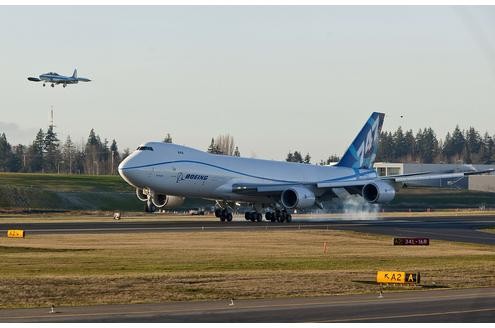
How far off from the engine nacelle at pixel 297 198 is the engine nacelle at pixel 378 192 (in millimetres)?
4744

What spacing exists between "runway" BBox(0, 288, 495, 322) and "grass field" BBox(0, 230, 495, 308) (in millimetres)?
1695

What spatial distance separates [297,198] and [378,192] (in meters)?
6.98

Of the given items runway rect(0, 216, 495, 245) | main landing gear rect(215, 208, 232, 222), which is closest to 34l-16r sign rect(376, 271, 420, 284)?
runway rect(0, 216, 495, 245)

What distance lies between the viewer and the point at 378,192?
3275 inches

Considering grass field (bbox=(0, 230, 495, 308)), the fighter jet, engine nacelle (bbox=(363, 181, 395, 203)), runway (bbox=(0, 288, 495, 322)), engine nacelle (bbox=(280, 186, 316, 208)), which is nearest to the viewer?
runway (bbox=(0, 288, 495, 322))

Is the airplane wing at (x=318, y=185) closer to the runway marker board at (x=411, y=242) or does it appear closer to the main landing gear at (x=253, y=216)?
the main landing gear at (x=253, y=216)

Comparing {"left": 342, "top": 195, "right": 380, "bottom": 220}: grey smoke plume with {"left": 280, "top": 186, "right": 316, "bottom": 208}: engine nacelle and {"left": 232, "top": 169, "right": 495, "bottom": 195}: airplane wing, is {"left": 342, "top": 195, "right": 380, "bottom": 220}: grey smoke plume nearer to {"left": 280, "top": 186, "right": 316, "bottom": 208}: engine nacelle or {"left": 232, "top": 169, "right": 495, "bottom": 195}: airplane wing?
{"left": 232, "top": 169, "right": 495, "bottom": 195}: airplane wing

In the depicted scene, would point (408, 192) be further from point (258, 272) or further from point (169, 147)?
point (258, 272)

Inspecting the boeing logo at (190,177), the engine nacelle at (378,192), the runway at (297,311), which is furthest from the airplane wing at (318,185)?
the runway at (297,311)

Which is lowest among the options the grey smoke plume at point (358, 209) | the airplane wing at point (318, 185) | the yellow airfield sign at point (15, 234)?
the yellow airfield sign at point (15, 234)

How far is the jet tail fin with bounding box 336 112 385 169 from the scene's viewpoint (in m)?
95.2

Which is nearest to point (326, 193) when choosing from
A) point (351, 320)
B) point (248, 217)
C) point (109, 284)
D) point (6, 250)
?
point (248, 217)

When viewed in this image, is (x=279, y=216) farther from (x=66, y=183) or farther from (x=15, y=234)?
(x=66, y=183)

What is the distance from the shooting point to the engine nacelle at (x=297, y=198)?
81625 mm
